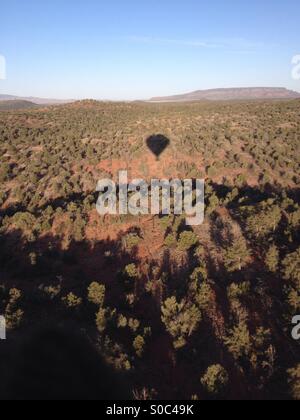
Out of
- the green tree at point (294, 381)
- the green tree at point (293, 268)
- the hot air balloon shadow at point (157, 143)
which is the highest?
the hot air balloon shadow at point (157, 143)

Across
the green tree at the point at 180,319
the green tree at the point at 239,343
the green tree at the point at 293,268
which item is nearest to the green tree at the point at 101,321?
the green tree at the point at 180,319

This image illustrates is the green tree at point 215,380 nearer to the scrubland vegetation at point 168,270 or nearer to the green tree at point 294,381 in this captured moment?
the scrubland vegetation at point 168,270

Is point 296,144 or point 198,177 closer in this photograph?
point 198,177

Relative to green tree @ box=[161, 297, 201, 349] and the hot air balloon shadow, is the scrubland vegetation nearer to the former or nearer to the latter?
green tree @ box=[161, 297, 201, 349]

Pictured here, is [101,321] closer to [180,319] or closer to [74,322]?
[74,322]

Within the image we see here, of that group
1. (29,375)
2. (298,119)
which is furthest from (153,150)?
(29,375)

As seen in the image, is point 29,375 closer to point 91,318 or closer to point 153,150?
point 91,318

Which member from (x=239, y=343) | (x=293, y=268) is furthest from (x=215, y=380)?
(x=293, y=268)
